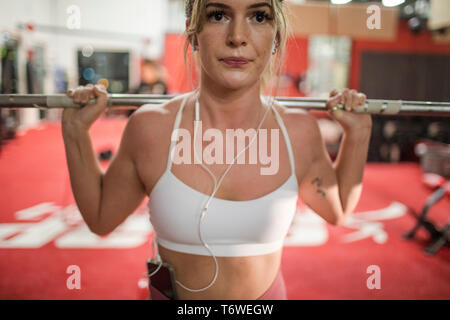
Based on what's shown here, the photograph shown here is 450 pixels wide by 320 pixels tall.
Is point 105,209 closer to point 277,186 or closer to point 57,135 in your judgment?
point 277,186

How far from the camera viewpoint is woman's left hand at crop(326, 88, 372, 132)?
1026 millimetres

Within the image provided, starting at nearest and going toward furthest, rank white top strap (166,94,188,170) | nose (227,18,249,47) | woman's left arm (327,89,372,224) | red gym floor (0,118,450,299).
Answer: nose (227,18,249,47) < white top strap (166,94,188,170) < woman's left arm (327,89,372,224) < red gym floor (0,118,450,299)

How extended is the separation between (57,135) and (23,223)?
434cm

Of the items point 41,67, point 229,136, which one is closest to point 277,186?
point 229,136

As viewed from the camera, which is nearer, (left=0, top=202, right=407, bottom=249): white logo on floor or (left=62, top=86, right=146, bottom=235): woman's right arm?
(left=62, top=86, right=146, bottom=235): woman's right arm

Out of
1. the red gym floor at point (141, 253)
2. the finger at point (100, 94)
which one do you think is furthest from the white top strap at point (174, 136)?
the red gym floor at point (141, 253)

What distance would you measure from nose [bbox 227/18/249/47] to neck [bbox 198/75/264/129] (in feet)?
0.51

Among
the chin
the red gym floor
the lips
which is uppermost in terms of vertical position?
the lips

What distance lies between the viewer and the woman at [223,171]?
859 mm

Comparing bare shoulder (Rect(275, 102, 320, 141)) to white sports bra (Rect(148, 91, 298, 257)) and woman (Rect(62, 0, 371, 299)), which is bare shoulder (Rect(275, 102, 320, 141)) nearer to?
woman (Rect(62, 0, 371, 299))

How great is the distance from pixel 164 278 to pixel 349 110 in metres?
0.73

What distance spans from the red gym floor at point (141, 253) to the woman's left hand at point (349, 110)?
65 cm

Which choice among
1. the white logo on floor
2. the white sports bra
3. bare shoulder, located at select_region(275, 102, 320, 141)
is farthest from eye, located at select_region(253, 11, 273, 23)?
the white logo on floor

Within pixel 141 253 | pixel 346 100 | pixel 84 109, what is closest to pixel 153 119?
pixel 84 109
